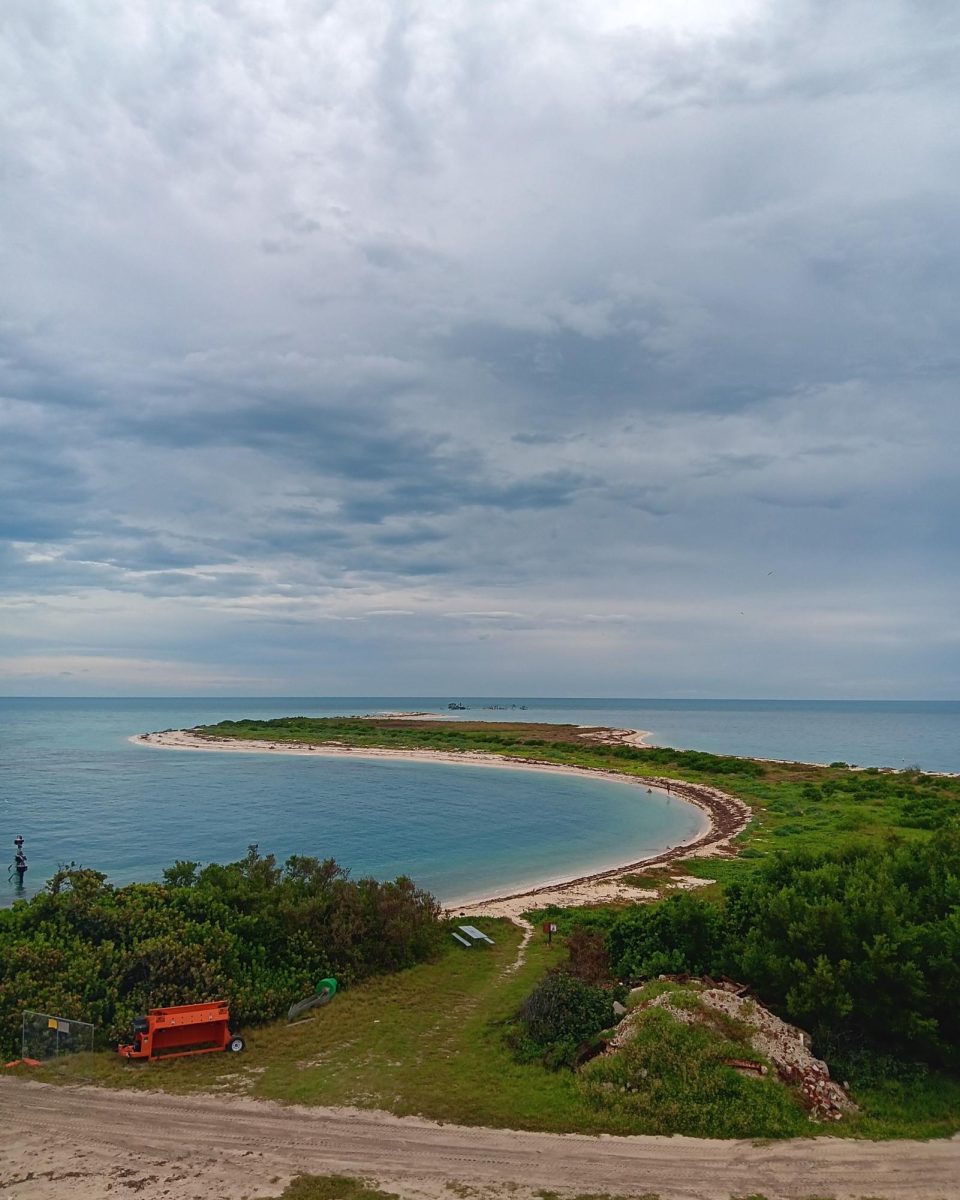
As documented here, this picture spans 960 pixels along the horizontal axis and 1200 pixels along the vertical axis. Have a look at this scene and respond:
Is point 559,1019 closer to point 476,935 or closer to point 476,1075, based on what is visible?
point 476,1075

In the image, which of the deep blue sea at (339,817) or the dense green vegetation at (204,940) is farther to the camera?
the deep blue sea at (339,817)

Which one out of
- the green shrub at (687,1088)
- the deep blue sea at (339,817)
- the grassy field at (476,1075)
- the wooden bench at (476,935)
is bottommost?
the deep blue sea at (339,817)

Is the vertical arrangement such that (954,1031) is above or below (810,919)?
below

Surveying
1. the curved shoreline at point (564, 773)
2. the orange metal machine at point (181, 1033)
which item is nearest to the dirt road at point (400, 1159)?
the orange metal machine at point (181, 1033)

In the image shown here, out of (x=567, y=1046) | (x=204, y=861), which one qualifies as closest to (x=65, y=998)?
(x=567, y=1046)

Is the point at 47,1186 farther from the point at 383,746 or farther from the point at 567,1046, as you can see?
the point at 383,746

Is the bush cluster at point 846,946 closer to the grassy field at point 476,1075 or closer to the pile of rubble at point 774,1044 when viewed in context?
the pile of rubble at point 774,1044

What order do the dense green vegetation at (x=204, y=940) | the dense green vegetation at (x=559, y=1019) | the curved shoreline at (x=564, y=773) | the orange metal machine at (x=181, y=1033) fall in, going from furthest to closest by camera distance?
1. the curved shoreline at (x=564, y=773)
2. the dense green vegetation at (x=204, y=940)
3. the orange metal machine at (x=181, y=1033)
4. the dense green vegetation at (x=559, y=1019)

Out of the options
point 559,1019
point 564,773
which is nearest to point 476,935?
point 559,1019
